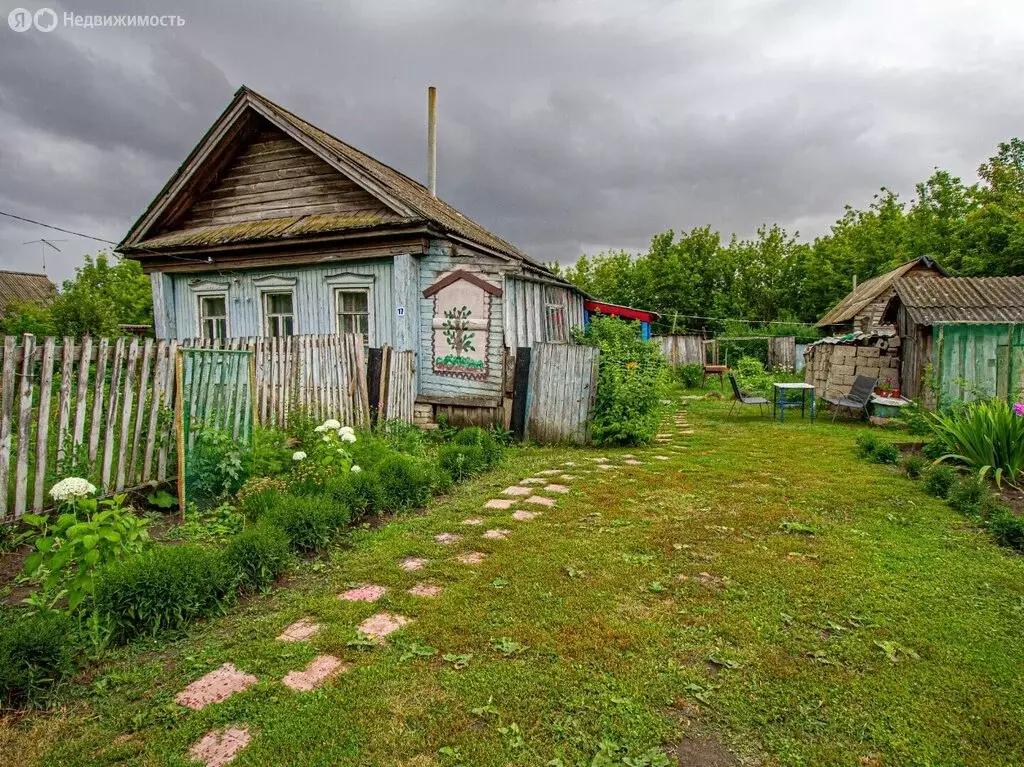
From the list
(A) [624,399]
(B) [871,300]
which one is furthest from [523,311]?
(B) [871,300]

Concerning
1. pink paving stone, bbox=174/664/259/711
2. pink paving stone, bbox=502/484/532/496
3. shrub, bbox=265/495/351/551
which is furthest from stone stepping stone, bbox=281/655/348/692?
pink paving stone, bbox=502/484/532/496

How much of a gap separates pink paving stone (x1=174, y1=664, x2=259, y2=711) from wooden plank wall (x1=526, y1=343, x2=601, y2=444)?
6.10 m

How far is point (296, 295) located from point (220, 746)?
9.32 meters

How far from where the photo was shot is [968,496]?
16.0 feet

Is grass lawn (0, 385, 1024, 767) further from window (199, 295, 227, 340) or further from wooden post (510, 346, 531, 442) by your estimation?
window (199, 295, 227, 340)

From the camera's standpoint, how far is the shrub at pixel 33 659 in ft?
7.20

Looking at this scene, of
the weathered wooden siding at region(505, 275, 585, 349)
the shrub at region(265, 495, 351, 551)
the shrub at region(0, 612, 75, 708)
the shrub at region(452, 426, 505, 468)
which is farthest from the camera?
the weathered wooden siding at region(505, 275, 585, 349)

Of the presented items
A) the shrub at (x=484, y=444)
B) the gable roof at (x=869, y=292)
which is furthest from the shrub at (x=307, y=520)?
the gable roof at (x=869, y=292)

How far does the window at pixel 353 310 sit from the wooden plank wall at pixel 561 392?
11.5 feet

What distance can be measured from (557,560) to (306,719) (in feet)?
6.36

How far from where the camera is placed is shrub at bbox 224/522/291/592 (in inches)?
128

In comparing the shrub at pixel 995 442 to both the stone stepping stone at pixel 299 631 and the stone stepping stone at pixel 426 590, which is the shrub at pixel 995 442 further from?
the stone stepping stone at pixel 299 631

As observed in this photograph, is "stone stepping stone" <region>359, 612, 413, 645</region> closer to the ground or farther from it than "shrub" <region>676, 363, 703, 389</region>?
closer to the ground

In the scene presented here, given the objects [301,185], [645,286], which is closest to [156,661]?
[301,185]
